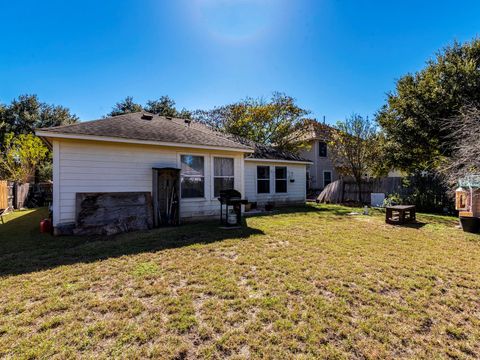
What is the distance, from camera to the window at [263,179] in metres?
12.3

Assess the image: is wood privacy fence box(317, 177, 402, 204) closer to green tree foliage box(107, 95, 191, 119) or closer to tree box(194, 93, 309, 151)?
tree box(194, 93, 309, 151)

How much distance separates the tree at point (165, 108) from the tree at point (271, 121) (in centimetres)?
1059

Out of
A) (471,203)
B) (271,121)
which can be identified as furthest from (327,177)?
(471,203)

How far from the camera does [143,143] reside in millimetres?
7219

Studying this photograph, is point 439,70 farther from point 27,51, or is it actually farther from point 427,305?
point 27,51

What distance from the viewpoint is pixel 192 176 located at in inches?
329

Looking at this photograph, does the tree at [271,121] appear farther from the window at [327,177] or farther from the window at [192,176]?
the window at [192,176]

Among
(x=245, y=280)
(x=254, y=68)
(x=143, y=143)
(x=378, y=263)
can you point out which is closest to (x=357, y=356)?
(x=245, y=280)

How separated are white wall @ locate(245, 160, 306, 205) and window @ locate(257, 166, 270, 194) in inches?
6.7

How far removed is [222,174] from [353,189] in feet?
31.5

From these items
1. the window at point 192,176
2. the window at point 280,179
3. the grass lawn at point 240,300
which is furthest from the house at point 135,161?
the window at point 280,179

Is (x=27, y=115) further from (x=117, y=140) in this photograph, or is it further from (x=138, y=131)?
(x=117, y=140)

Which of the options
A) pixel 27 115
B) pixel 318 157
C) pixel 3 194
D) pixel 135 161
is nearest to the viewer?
pixel 135 161

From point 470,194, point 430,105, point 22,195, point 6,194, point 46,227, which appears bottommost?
point 46,227
